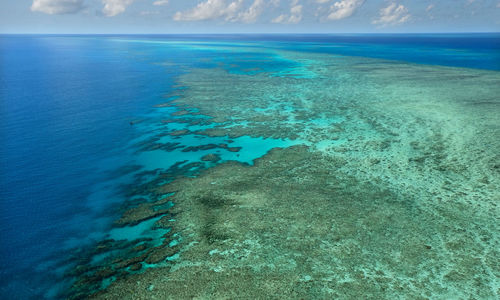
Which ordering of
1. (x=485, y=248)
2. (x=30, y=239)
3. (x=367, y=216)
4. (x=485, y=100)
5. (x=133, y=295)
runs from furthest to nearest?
(x=485, y=100) < (x=367, y=216) < (x=30, y=239) < (x=485, y=248) < (x=133, y=295)

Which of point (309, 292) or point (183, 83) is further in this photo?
point (183, 83)

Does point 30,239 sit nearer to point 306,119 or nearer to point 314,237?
point 314,237

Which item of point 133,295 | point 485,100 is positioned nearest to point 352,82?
point 485,100

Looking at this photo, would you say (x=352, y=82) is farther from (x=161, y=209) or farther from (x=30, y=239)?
(x=30, y=239)

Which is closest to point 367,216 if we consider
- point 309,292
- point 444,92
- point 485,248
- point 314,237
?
point 314,237

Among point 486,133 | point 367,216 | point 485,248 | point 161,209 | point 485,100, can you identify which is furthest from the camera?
point 485,100

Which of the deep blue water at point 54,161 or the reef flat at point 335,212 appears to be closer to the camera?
the reef flat at point 335,212

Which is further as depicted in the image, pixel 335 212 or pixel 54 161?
pixel 54 161

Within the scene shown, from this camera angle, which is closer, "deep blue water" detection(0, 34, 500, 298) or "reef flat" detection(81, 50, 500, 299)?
"reef flat" detection(81, 50, 500, 299)
